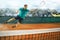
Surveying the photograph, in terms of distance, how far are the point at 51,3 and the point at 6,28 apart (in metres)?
0.91

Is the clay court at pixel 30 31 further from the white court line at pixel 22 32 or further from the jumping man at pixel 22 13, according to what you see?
the jumping man at pixel 22 13

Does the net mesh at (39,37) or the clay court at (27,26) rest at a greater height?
the clay court at (27,26)

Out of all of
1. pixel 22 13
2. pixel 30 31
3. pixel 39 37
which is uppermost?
pixel 22 13

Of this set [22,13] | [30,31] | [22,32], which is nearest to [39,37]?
[30,31]

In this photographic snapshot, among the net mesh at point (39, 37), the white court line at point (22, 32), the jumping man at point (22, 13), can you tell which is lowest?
the net mesh at point (39, 37)

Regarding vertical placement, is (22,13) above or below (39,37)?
above

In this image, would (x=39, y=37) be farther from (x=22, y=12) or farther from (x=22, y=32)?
(x=22, y=12)

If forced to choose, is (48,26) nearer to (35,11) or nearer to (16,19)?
(35,11)

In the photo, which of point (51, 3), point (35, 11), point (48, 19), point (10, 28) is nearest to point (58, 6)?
point (51, 3)

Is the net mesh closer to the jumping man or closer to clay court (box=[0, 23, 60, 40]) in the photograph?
clay court (box=[0, 23, 60, 40])

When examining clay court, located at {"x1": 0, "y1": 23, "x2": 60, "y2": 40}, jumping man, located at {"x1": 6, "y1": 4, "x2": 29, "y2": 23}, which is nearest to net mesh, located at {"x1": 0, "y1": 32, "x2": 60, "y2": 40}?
clay court, located at {"x1": 0, "y1": 23, "x2": 60, "y2": 40}

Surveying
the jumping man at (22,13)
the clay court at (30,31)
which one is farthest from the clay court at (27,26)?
the jumping man at (22,13)

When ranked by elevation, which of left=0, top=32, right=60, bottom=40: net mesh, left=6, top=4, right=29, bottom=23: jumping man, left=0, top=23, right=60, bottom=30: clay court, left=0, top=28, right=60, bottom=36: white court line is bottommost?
left=0, top=32, right=60, bottom=40: net mesh

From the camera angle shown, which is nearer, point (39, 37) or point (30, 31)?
point (30, 31)
